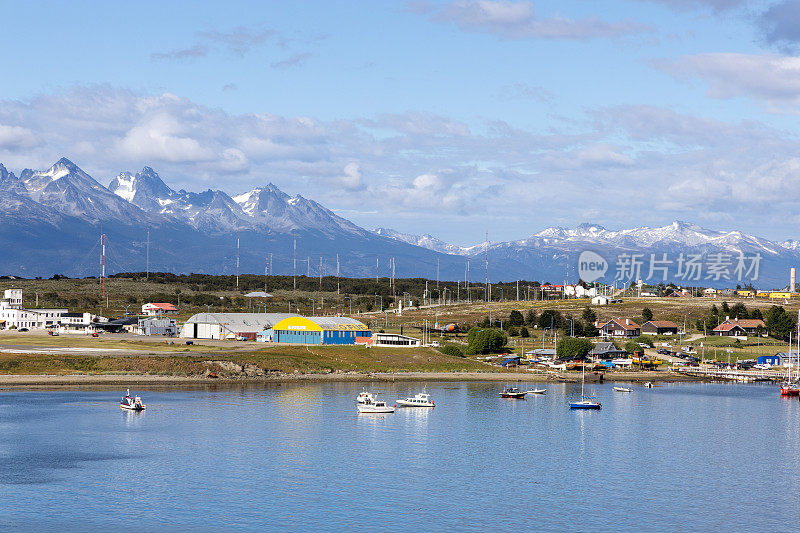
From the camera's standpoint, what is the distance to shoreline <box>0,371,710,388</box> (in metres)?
103

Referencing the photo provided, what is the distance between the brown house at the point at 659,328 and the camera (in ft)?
600

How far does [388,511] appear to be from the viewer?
52406 mm

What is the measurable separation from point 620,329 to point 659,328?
39.3 feet

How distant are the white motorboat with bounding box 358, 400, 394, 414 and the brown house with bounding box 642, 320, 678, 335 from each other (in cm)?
10659

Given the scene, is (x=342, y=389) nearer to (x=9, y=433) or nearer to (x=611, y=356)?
(x=9, y=433)

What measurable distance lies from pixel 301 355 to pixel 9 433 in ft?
179

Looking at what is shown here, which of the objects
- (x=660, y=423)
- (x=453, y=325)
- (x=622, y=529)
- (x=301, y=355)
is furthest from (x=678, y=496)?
(x=453, y=325)

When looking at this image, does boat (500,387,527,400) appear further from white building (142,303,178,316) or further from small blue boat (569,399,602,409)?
white building (142,303,178,316)

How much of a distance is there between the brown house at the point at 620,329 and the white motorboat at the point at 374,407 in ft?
310

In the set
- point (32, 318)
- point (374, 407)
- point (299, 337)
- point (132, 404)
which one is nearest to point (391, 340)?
point (299, 337)

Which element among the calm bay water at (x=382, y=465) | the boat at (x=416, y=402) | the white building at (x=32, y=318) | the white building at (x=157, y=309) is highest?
the white building at (x=157, y=309)

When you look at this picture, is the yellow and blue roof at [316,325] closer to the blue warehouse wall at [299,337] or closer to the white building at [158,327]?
the blue warehouse wall at [299,337]

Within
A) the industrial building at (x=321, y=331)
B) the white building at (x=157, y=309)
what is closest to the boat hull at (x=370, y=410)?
the industrial building at (x=321, y=331)

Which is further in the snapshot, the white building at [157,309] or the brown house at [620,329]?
the white building at [157,309]
